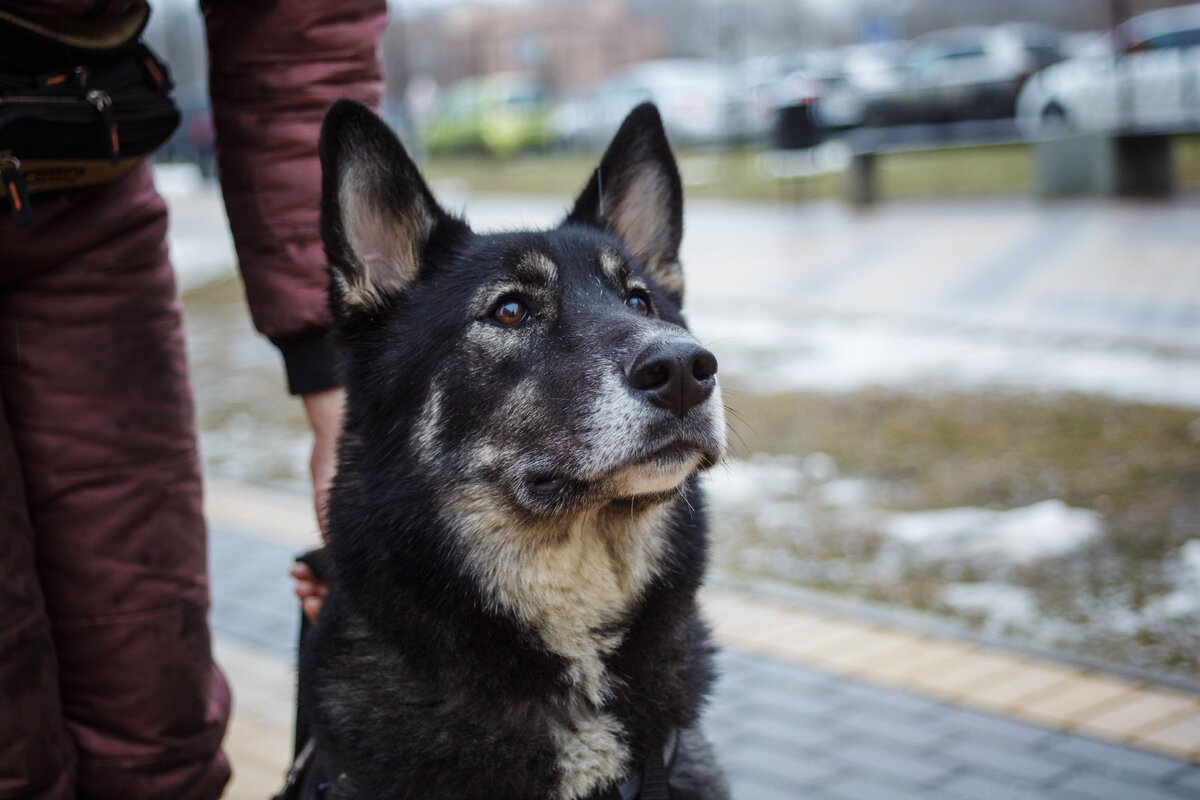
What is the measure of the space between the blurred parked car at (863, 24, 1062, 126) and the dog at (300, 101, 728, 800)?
81.5ft

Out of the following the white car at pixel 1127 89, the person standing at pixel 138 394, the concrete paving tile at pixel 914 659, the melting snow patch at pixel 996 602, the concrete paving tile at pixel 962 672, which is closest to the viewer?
the person standing at pixel 138 394

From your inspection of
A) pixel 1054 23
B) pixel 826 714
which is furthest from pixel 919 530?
pixel 1054 23

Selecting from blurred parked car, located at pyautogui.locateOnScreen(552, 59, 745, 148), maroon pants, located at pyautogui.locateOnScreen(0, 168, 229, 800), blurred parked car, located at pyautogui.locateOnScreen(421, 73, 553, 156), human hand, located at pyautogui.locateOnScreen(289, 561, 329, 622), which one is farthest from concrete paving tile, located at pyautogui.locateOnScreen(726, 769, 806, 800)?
blurred parked car, located at pyautogui.locateOnScreen(421, 73, 553, 156)

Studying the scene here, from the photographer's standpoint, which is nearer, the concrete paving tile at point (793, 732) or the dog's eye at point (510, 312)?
the dog's eye at point (510, 312)

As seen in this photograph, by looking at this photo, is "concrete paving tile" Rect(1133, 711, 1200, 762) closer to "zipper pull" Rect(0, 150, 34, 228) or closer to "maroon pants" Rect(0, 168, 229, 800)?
"maroon pants" Rect(0, 168, 229, 800)

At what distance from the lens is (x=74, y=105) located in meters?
2.46

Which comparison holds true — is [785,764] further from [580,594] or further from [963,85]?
[963,85]

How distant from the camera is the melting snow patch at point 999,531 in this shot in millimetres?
5734

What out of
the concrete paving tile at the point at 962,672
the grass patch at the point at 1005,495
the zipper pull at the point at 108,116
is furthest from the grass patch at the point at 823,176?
the zipper pull at the point at 108,116

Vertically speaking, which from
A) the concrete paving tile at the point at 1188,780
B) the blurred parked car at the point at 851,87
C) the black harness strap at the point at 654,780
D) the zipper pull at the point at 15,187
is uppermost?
the blurred parked car at the point at 851,87

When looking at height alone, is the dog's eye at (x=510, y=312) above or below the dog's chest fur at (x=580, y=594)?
above

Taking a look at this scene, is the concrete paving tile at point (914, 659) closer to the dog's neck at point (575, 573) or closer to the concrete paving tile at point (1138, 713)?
the concrete paving tile at point (1138, 713)

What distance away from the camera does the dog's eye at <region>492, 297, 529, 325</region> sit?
8.67 feet

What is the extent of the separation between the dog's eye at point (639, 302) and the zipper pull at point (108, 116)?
106 cm
